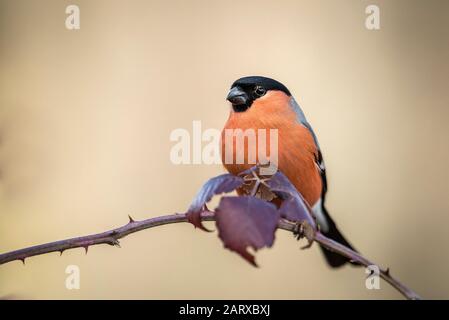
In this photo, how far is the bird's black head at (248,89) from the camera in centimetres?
152

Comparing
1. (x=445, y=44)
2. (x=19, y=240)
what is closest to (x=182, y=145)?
(x=19, y=240)

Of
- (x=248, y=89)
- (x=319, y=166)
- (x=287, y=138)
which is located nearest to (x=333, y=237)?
(x=319, y=166)

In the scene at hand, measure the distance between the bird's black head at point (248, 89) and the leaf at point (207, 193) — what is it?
2.84 feet

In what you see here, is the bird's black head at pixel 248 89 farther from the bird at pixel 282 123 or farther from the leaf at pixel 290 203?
the leaf at pixel 290 203

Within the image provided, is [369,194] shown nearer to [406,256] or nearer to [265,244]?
[406,256]

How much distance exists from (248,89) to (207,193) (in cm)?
94

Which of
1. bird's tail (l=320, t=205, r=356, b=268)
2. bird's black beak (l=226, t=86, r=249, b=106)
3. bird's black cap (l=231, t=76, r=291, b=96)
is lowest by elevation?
bird's tail (l=320, t=205, r=356, b=268)

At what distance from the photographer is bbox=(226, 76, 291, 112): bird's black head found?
1523 mm

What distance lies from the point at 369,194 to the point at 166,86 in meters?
1.06

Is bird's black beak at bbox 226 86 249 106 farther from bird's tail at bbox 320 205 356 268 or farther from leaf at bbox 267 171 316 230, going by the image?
leaf at bbox 267 171 316 230

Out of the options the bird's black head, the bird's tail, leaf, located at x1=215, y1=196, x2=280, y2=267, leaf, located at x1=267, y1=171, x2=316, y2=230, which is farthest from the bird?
leaf, located at x1=215, y1=196, x2=280, y2=267

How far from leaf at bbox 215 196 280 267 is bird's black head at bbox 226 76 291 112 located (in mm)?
943

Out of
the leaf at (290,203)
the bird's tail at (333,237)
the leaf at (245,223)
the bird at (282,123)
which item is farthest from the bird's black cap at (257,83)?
the leaf at (245,223)

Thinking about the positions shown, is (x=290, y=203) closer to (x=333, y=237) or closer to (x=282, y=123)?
(x=282, y=123)
